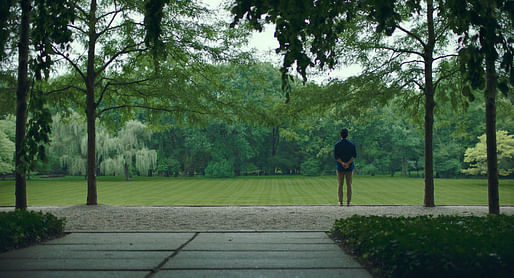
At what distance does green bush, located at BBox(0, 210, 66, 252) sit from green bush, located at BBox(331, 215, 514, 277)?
4.39m

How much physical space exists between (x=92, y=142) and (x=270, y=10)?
28.8 ft

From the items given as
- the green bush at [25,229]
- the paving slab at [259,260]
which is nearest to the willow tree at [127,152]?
the green bush at [25,229]

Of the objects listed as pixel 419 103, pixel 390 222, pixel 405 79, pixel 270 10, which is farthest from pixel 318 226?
pixel 419 103

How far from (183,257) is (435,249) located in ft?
8.95

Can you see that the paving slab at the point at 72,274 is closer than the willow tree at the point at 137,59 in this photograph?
Yes

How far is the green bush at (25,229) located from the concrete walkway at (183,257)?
19 cm

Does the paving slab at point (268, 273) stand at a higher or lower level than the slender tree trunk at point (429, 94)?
lower

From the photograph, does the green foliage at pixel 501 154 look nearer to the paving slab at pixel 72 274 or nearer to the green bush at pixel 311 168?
the green bush at pixel 311 168

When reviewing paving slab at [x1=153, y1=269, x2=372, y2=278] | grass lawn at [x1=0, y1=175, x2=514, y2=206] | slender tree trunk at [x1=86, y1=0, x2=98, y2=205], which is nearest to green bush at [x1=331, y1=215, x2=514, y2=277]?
paving slab at [x1=153, y1=269, x2=372, y2=278]

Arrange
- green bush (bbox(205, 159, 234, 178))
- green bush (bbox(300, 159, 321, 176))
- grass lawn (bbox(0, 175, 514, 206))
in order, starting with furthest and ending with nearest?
green bush (bbox(300, 159, 321, 176)), green bush (bbox(205, 159, 234, 178)), grass lawn (bbox(0, 175, 514, 206))

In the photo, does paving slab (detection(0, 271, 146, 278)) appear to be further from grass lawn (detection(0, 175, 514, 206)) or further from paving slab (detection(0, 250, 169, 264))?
grass lawn (detection(0, 175, 514, 206))

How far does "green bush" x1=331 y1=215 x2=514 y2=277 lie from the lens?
3537 mm

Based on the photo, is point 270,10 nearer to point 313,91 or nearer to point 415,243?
point 415,243

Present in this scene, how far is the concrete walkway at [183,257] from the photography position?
3.91m
